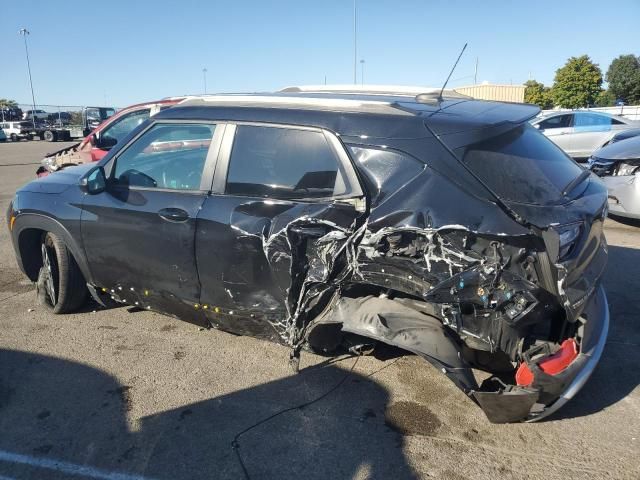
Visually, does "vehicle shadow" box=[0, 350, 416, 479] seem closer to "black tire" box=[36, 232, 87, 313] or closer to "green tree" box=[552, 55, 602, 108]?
"black tire" box=[36, 232, 87, 313]

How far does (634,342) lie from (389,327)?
2253 millimetres

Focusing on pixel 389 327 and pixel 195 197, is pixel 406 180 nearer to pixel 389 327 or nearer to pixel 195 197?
pixel 389 327

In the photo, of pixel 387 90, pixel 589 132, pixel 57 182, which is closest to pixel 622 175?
pixel 387 90

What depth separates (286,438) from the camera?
2.79 meters

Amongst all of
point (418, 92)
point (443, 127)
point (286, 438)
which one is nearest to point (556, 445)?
point (286, 438)

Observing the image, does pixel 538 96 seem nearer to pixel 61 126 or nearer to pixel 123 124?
pixel 61 126

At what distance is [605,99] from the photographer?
192 feet

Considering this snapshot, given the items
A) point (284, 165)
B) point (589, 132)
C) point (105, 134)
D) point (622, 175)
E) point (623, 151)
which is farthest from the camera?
point (589, 132)

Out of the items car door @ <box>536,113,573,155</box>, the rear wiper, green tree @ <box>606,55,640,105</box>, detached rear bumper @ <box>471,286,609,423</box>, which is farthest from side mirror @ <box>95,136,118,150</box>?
green tree @ <box>606,55,640,105</box>

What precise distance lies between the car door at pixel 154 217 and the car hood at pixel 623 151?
650 cm

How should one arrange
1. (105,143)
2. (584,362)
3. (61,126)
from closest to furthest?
(584,362), (105,143), (61,126)

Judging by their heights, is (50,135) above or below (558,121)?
below

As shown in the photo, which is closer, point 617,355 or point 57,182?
point 617,355

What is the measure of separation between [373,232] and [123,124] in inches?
280
